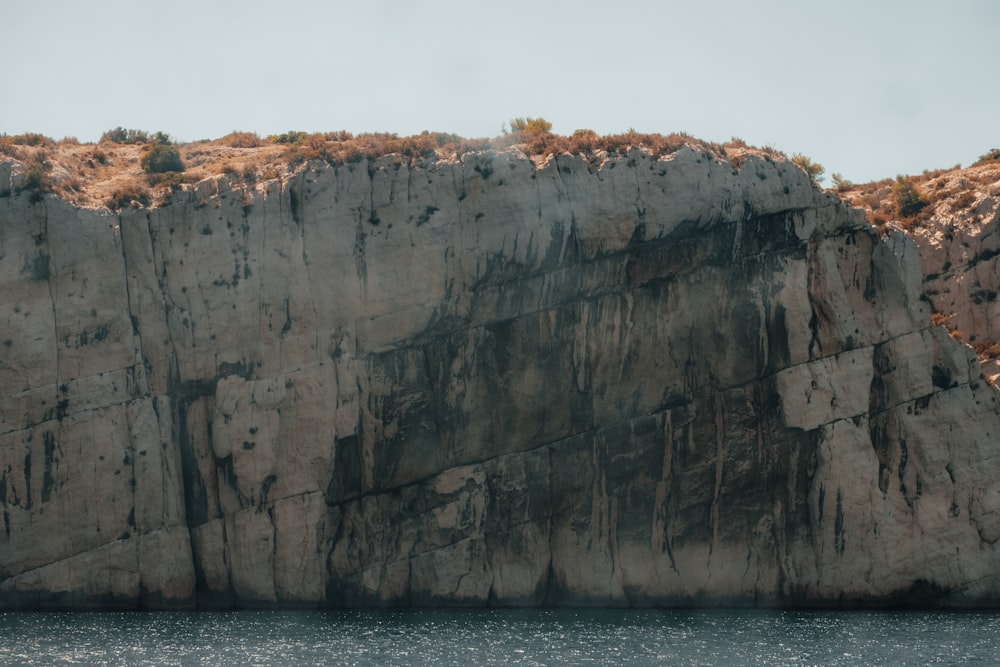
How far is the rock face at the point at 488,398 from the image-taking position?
48.5 meters

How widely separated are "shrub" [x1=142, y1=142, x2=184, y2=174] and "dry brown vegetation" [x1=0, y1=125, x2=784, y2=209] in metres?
0.45

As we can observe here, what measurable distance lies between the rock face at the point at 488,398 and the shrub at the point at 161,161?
15.5ft

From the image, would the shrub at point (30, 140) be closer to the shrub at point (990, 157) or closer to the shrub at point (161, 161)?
the shrub at point (161, 161)

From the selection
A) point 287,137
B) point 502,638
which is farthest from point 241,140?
point 502,638

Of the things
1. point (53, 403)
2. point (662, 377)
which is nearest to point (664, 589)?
point (662, 377)

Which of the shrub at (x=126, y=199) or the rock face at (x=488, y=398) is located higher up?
the shrub at (x=126, y=199)

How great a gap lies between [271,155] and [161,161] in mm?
4991

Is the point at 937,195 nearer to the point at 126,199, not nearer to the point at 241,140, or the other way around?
the point at 241,140

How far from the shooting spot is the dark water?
3941 cm

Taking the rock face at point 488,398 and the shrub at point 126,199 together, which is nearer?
the rock face at point 488,398

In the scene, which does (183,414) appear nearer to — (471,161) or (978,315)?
(471,161)

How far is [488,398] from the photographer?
165 ft

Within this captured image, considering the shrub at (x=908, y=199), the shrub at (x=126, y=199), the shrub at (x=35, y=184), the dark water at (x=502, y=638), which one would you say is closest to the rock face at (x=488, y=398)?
the shrub at (x=35, y=184)

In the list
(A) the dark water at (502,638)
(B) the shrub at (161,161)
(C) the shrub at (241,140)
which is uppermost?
(C) the shrub at (241,140)
